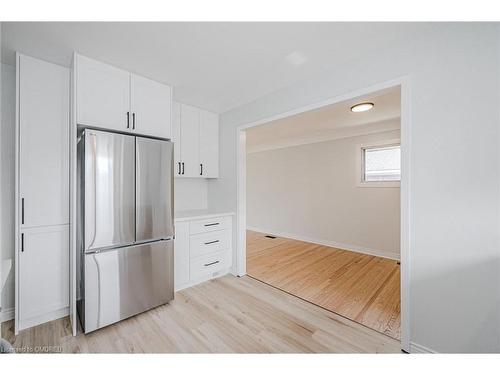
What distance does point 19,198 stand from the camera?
167cm

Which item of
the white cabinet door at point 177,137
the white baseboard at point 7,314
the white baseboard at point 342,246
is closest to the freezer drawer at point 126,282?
the white baseboard at point 7,314

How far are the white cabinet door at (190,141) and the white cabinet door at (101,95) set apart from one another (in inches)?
34.3

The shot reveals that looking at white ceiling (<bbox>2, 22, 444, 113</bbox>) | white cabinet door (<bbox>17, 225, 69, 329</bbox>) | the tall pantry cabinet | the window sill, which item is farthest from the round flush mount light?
white cabinet door (<bbox>17, 225, 69, 329</bbox>)

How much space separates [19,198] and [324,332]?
2.71 meters

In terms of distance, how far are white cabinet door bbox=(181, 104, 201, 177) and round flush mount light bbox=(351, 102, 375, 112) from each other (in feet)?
7.03

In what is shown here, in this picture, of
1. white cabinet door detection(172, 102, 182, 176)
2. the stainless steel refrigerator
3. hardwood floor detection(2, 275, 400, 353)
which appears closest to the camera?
hardwood floor detection(2, 275, 400, 353)

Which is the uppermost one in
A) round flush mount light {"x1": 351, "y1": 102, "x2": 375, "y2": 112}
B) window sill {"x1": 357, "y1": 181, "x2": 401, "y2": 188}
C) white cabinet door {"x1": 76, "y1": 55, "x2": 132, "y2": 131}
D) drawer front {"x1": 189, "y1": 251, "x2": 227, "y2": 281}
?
round flush mount light {"x1": 351, "y1": 102, "x2": 375, "y2": 112}

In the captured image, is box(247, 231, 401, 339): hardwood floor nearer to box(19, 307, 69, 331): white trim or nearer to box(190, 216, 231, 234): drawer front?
box(190, 216, 231, 234): drawer front

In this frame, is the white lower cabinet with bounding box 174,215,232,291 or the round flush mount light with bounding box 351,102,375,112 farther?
the round flush mount light with bounding box 351,102,375,112

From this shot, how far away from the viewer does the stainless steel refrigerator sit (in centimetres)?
166

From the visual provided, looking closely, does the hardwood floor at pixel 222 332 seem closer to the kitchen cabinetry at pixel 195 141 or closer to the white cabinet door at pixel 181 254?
the white cabinet door at pixel 181 254
